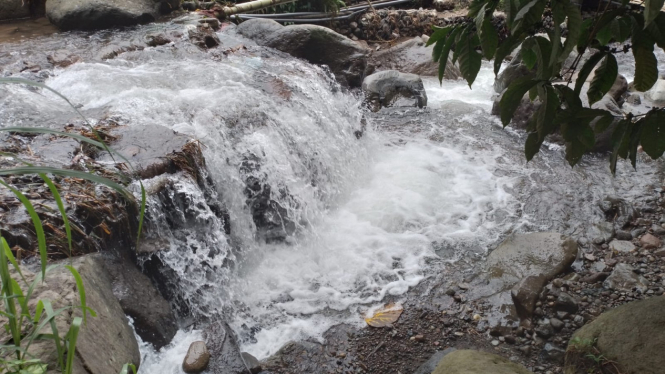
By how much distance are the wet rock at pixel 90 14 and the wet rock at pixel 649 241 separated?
7561 mm

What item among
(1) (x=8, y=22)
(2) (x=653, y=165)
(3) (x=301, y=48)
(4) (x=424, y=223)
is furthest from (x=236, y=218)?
(1) (x=8, y=22)

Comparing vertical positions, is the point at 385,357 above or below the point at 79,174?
below

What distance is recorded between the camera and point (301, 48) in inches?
312

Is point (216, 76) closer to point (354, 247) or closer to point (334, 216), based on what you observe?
point (334, 216)

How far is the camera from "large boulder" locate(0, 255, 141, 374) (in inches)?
86.2

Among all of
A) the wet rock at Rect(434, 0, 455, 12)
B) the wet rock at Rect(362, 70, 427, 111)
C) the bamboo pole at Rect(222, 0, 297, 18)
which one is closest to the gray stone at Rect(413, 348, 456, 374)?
the wet rock at Rect(362, 70, 427, 111)

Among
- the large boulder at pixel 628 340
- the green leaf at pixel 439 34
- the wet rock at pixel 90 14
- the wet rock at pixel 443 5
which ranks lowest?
the large boulder at pixel 628 340

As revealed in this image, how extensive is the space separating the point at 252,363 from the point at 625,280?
10.2 ft

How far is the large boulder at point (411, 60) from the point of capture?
30.8ft

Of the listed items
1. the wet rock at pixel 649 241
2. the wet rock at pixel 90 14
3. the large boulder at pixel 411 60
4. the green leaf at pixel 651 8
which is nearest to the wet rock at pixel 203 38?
the wet rock at pixel 90 14

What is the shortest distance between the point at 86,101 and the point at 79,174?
406 cm

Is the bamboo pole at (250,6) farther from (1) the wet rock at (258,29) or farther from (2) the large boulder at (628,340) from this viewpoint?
(2) the large boulder at (628,340)

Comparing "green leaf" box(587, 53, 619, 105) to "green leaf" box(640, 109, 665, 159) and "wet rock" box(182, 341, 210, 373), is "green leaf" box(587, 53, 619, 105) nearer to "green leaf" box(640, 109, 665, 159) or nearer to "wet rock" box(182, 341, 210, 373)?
"green leaf" box(640, 109, 665, 159)

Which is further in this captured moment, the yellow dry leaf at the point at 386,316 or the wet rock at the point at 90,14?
the wet rock at the point at 90,14
